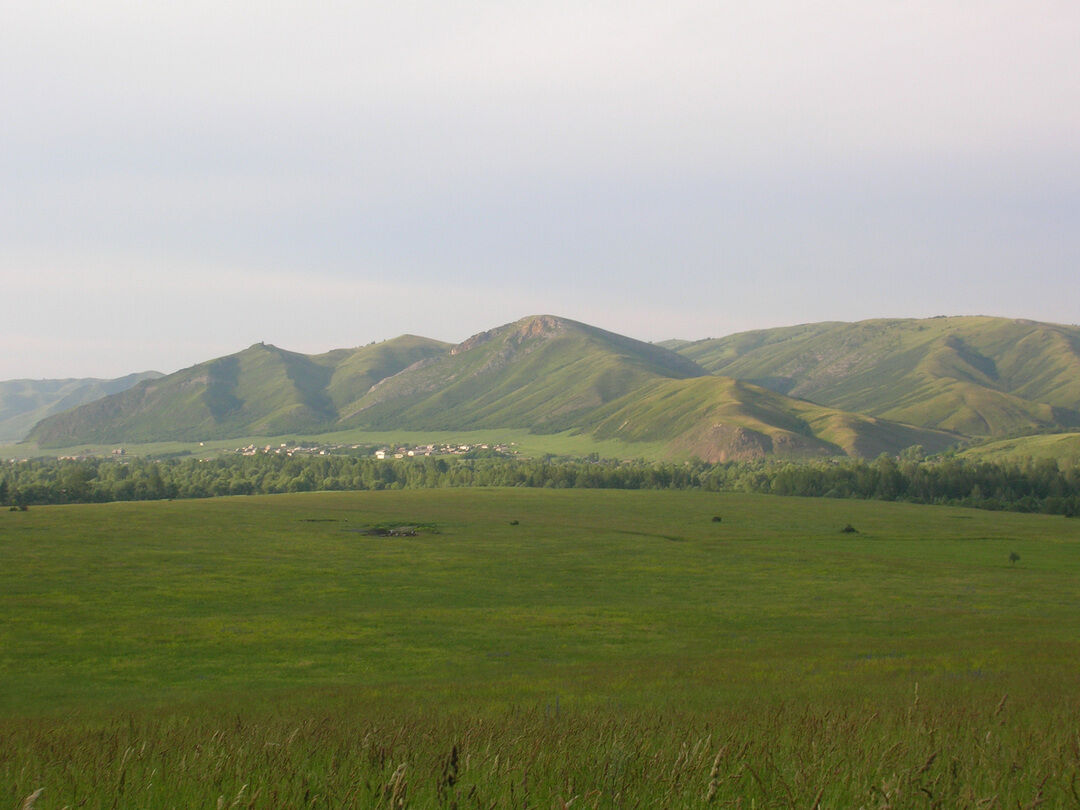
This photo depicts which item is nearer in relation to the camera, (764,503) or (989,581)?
(989,581)

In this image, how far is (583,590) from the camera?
6462 centimetres

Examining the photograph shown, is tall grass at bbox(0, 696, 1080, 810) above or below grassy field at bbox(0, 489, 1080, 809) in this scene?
above

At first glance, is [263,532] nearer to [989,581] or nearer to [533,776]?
[989,581]

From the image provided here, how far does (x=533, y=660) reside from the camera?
127ft

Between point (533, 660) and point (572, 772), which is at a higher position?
point (572, 772)

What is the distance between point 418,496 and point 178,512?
52832 mm

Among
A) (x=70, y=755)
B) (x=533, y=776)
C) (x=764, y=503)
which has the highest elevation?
(x=533, y=776)

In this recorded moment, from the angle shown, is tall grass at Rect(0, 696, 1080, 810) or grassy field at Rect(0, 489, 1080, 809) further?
grassy field at Rect(0, 489, 1080, 809)

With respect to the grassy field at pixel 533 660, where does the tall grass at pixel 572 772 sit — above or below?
above

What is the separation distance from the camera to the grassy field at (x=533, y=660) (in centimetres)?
818

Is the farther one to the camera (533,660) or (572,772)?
(533,660)

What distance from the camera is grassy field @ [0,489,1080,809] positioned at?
8180mm

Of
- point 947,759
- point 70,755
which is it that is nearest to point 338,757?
point 70,755

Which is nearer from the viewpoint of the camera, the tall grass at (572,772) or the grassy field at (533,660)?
the tall grass at (572,772)
